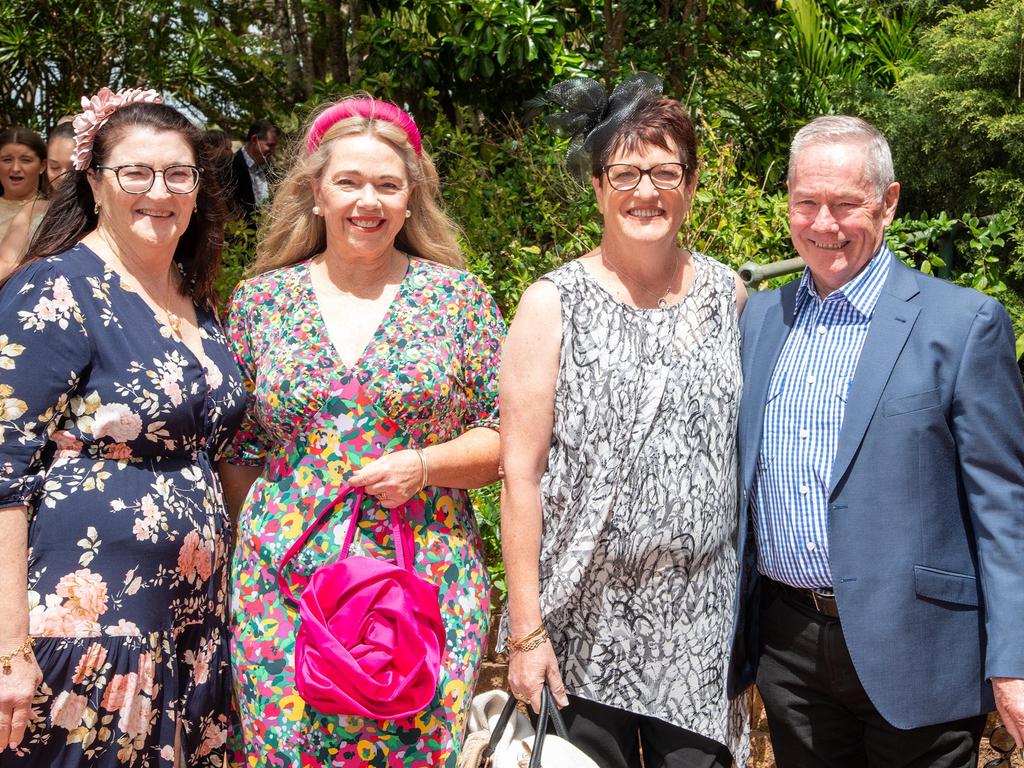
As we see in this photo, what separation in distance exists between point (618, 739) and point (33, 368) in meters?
1.72

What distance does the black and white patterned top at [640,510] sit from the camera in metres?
2.80

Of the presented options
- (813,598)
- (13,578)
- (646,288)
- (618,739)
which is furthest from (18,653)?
(813,598)

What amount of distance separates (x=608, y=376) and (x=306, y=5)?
539cm

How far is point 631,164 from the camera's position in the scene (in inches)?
112

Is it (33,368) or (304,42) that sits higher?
(304,42)

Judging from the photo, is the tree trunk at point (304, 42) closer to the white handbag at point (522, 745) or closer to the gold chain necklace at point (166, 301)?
the gold chain necklace at point (166, 301)

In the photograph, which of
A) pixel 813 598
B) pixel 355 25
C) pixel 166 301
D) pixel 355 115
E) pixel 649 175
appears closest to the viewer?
pixel 813 598

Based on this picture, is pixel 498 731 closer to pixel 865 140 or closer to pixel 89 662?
pixel 89 662

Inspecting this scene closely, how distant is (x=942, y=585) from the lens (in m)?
2.59

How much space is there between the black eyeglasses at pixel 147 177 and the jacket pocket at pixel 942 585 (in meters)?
2.11

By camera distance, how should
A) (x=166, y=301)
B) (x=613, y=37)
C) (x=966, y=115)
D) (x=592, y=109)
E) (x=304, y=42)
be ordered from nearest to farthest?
(x=592, y=109), (x=166, y=301), (x=966, y=115), (x=613, y=37), (x=304, y=42)

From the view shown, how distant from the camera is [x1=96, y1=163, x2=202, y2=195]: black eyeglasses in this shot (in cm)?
297

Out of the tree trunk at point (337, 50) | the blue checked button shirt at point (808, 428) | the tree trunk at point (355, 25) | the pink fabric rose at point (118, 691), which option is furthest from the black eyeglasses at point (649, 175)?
the tree trunk at point (337, 50)

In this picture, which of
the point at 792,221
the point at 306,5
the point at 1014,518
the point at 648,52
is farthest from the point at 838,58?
the point at 1014,518
